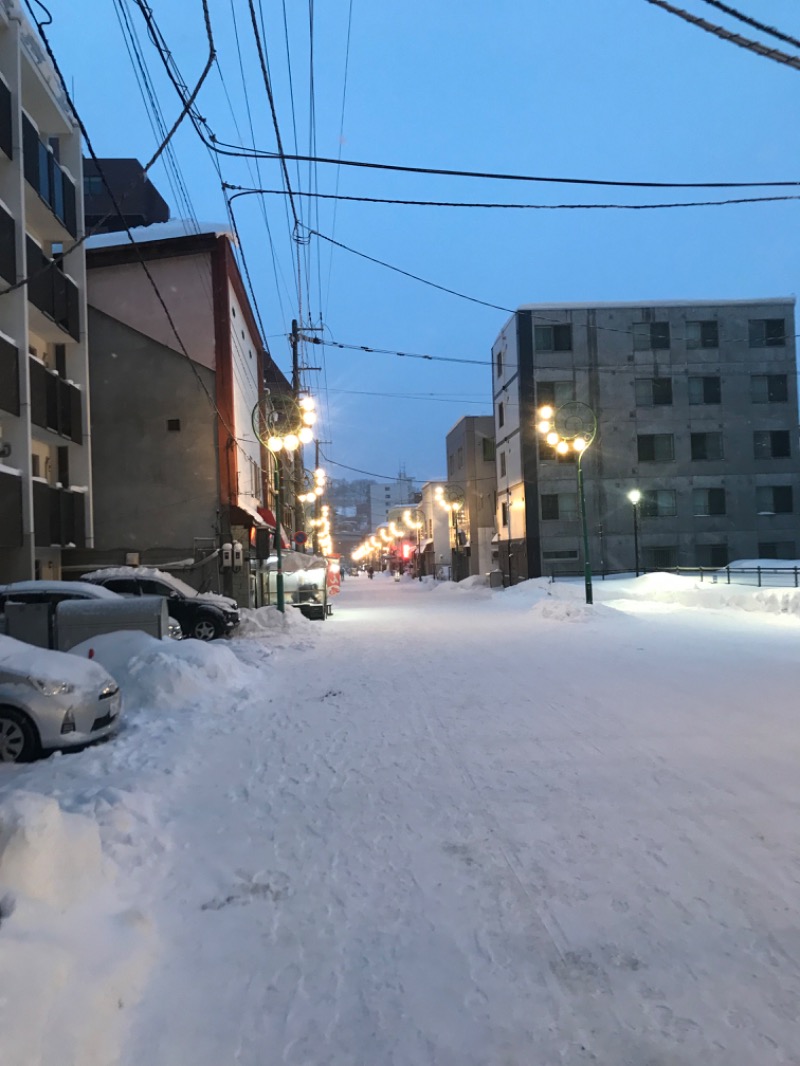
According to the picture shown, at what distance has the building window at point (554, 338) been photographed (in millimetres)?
44812

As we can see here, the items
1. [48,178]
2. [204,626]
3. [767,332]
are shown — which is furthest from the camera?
[767,332]

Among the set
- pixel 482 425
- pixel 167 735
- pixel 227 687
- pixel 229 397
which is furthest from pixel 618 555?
pixel 167 735

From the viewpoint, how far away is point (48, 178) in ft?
71.7

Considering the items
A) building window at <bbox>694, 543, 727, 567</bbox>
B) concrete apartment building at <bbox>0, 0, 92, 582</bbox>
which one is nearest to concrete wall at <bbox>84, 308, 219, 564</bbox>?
concrete apartment building at <bbox>0, 0, 92, 582</bbox>

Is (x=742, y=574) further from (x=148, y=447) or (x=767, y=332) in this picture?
(x=148, y=447)

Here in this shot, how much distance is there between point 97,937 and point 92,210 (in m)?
52.9

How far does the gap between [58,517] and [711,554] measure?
114ft

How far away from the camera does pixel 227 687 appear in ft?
37.3

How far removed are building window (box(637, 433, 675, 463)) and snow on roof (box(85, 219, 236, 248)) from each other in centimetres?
2618

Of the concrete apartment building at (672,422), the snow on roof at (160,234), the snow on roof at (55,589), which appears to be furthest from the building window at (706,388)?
the snow on roof at (55,589)

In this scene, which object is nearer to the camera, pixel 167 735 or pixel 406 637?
pixel 167 735

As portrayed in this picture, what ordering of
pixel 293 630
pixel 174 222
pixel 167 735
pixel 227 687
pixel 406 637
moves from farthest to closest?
pixel 174 222 < pixel 293 630 < pixel 406 637 < pixel 227 687 < pixel 167 735

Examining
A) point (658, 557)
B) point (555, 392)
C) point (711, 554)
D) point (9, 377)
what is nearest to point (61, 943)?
point (9, 377)

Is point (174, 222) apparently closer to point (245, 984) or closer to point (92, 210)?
point (92, 210)
